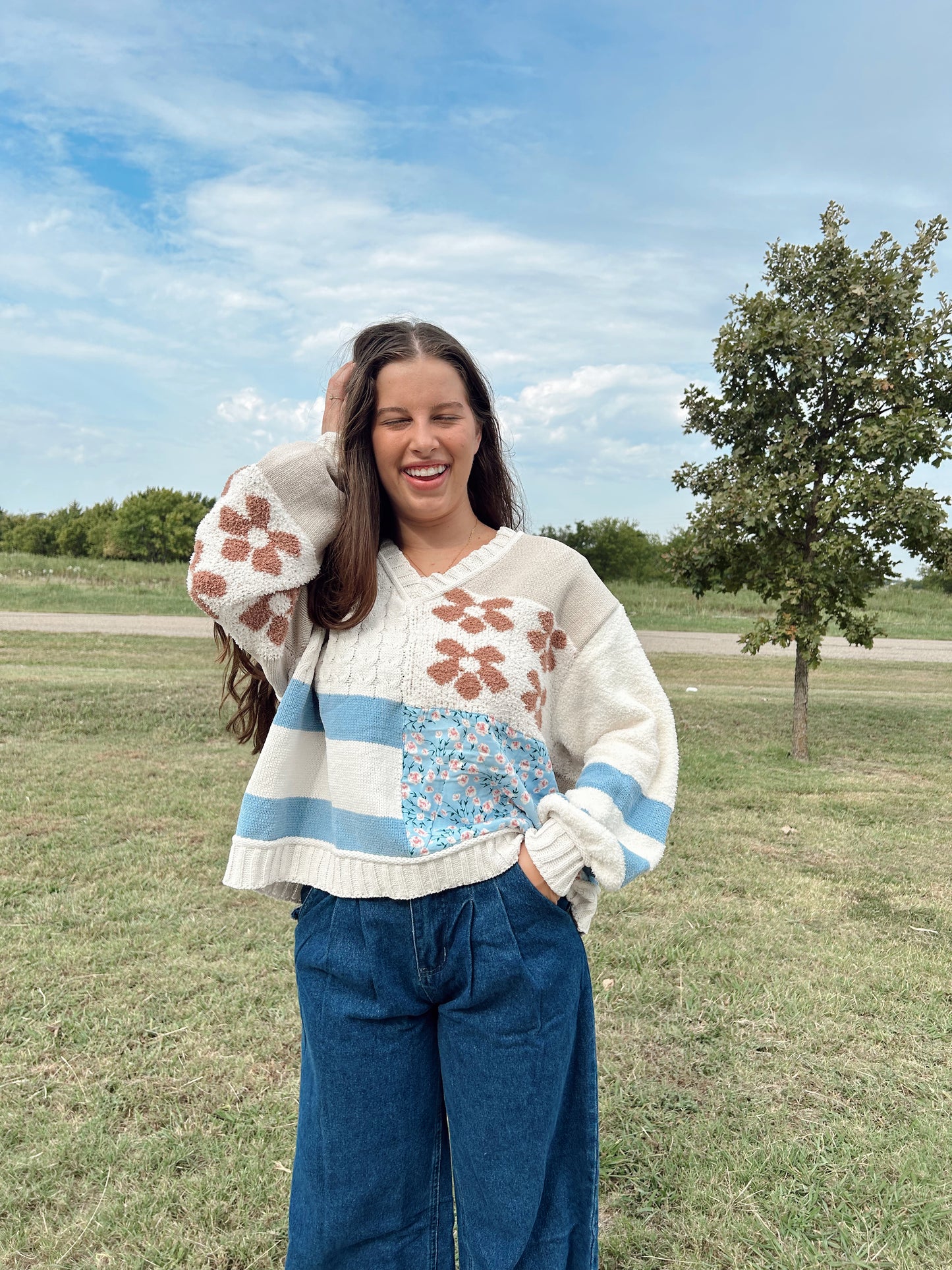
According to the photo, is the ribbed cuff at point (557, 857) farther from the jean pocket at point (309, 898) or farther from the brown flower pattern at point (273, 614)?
the brown flower pattern at point (273, 614)

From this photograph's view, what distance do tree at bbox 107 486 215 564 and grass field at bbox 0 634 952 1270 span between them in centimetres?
4501

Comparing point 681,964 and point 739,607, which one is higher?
point 739,607

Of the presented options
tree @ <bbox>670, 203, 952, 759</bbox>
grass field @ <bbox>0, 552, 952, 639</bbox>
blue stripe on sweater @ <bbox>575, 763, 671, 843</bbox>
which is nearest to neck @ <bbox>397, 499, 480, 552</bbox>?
blue stripe on sweater @ <bbox>575, 763, 671, 843</bbox>

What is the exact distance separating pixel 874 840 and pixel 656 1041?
2.90 metres

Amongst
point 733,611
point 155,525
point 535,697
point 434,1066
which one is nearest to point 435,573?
point 535,697

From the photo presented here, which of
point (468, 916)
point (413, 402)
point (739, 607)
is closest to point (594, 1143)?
point (468, 916)

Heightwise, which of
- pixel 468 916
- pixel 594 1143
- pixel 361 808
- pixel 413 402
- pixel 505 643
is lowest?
pixel 594 1143

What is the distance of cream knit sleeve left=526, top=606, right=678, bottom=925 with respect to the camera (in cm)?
154

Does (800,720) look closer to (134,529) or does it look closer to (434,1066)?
(434,1066)

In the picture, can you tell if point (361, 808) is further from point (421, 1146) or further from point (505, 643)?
point (421, 1146)

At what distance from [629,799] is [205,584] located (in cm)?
81

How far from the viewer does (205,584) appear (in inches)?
64.4

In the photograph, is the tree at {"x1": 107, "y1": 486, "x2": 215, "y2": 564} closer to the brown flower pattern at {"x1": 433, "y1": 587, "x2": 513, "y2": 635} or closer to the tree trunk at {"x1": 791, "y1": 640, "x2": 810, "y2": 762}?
the tree trunk at {"x1": 791, "y1": 640, "x2": 810, "y2": 762}

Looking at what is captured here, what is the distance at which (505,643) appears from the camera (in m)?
1.67
